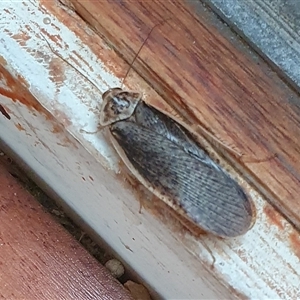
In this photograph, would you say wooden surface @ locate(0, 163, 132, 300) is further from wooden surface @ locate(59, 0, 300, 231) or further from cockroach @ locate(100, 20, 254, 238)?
wooden surface @ locate(59, 0, 300, 231)

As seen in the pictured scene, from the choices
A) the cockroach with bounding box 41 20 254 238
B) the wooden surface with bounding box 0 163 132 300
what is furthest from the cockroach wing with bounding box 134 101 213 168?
the wooden surface with bounding box 0 163 132 300

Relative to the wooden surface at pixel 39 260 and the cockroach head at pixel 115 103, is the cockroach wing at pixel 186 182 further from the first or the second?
the wooden surface at pixel 39 260

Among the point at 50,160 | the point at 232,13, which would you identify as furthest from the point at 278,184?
the point at 50,160

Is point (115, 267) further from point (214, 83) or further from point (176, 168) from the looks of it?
point (214, 83)

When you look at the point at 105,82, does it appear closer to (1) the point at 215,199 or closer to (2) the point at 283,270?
(1) the point at 215,199

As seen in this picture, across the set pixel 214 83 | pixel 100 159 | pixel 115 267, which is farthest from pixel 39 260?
pixel 214 83
